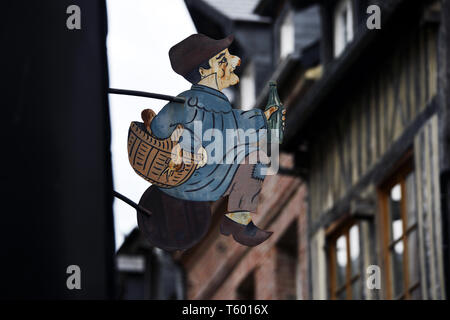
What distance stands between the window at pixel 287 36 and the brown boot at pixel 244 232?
12104mm

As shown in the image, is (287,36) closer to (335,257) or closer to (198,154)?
(335,257)

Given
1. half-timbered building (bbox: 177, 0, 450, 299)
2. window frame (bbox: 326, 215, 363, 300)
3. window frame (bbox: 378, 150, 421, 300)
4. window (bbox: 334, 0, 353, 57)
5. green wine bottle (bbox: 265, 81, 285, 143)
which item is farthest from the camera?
window (bbox: 334, 0, 353, 57)

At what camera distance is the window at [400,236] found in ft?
42.5

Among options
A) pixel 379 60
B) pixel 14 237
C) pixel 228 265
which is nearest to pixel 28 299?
pixel 14 237

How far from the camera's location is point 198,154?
21.5 ft

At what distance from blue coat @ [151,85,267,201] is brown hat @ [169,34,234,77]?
107 mm

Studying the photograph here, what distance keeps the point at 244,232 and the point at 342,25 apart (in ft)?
32.9

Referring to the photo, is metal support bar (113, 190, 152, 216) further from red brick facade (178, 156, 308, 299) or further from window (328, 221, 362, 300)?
red brick facade (178, 156, 308, 299)

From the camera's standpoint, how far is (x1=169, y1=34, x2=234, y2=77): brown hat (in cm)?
664

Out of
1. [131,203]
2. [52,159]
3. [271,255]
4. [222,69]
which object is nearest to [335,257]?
[271,255]

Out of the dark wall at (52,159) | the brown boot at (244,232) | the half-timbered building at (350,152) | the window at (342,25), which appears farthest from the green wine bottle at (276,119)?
the window at (342,25)

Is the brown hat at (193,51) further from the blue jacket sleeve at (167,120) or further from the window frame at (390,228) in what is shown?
the window frame at (390,228)

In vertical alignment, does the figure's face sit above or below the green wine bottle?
above

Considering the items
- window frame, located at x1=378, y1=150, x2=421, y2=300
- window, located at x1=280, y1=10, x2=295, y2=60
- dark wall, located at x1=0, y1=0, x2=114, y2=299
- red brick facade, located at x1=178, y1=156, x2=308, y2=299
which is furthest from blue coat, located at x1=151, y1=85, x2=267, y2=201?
window, located at x1=280, y1=10, x2=295, y2=60
